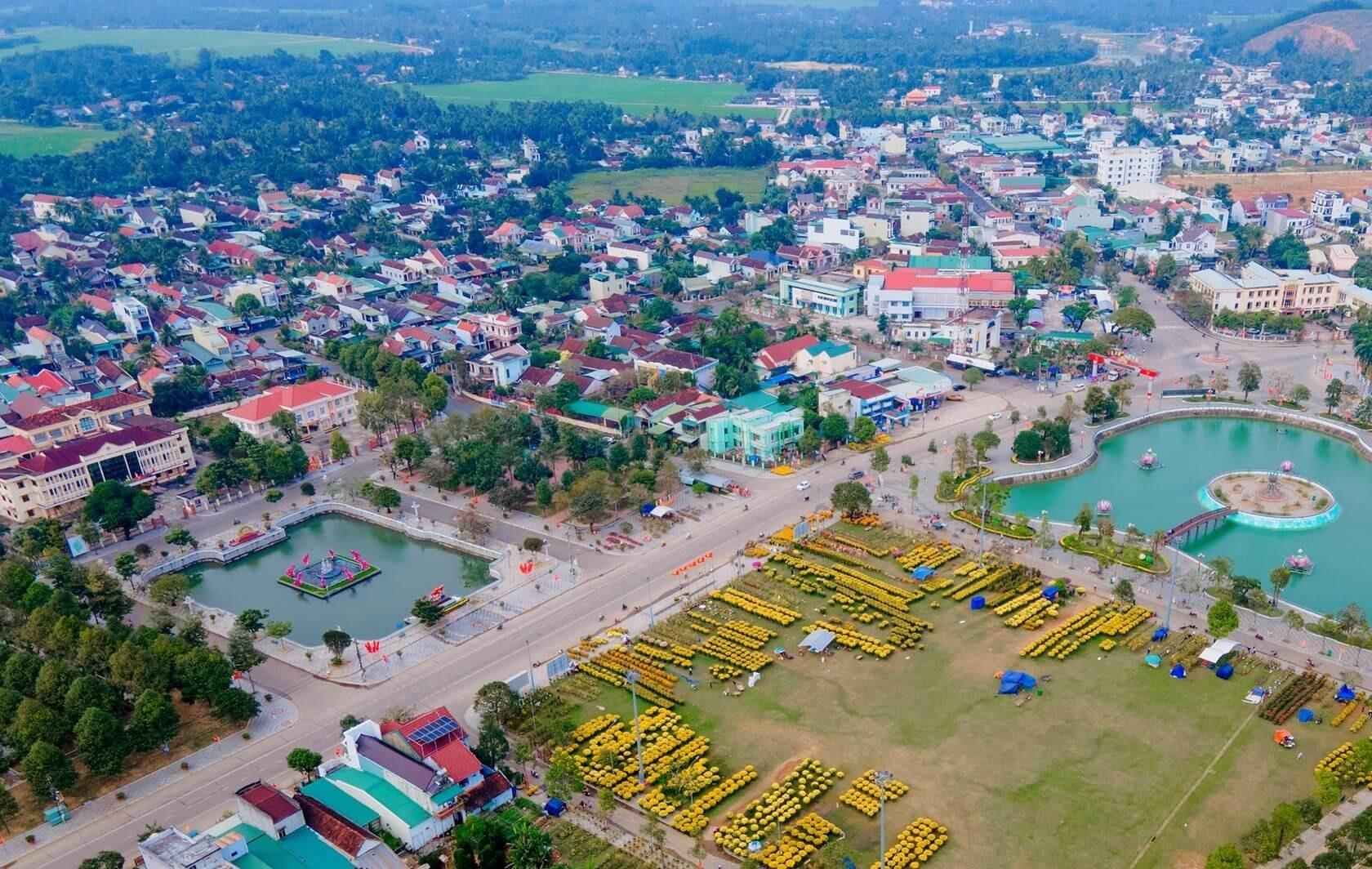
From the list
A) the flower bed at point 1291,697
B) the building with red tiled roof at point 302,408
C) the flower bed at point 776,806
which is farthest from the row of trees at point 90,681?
the flower bed at point 1291,697

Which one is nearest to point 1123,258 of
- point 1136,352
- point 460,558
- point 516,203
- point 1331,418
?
point 1136,352

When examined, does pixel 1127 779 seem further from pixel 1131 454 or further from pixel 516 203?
pixel 516 203

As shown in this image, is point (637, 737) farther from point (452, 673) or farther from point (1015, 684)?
point (1015, 684)

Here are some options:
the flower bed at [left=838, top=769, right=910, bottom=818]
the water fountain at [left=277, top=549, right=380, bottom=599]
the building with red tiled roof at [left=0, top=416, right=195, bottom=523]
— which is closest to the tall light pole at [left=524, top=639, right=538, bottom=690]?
the water fountain at [left=277, top=549, right=380, bottom=599]

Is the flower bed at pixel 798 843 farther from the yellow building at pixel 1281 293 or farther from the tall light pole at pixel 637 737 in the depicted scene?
the yellow building at pixel 1281 293

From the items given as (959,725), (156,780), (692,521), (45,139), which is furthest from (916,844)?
(45,139)
